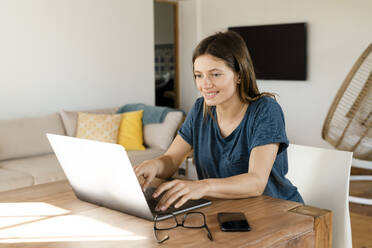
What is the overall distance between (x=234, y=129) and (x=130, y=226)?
643mm

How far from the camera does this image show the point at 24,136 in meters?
4.15

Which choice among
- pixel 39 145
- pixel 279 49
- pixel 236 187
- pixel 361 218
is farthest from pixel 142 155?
pixel 236 187

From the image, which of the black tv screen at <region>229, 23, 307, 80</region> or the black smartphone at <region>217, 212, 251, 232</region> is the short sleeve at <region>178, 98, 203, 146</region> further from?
the black tv screen at <region>229, 23, 307, 80</region>

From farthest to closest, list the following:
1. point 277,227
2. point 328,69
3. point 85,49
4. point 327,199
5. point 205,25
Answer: point 205,25, point 328,69, point 85,49, point 327,199, point 277,227

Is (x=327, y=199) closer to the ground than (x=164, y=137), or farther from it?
farther from it

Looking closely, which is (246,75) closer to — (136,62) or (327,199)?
(327,199)

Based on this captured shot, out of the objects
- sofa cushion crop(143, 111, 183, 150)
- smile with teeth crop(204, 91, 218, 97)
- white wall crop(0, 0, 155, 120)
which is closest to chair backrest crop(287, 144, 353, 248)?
smile with teeth crop(204, 91, 218, 97)

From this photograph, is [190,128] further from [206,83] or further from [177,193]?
[177,193]

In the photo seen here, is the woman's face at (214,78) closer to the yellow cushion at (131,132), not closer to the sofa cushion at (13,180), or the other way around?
the sofa cushion at (13,180)

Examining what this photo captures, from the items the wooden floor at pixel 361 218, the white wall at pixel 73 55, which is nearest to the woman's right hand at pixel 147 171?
the wooden floor at pixel 361 218

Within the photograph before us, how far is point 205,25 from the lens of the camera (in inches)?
275

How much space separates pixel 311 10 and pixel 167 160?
4.31 metres

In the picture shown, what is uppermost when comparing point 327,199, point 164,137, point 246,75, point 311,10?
point 311,10

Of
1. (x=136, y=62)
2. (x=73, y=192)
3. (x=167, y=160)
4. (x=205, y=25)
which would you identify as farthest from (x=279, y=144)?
(x=205, y=25)
